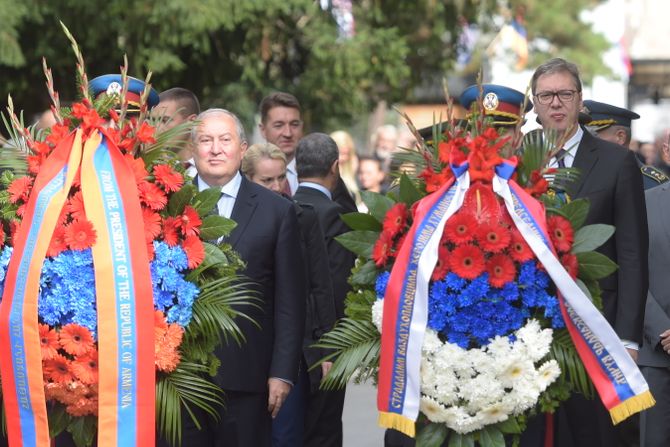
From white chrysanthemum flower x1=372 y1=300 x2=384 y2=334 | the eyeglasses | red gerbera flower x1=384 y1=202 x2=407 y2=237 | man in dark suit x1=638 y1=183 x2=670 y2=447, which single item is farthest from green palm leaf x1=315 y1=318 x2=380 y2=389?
man in dark suit x1=638 y1=183 x2=670 y2=447

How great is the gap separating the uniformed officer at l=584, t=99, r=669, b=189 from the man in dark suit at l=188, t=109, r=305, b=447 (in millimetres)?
3098

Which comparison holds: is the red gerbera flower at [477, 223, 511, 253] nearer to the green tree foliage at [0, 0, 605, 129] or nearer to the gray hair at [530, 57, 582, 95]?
the gray hair at [530, 57, 582, 95]

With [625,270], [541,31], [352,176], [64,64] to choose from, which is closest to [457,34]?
[64,64]

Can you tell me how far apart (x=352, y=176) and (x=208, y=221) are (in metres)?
6.87

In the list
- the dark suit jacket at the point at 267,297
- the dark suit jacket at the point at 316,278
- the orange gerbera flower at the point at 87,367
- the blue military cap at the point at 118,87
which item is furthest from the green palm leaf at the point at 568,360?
the blue military cap at the point at 118,87

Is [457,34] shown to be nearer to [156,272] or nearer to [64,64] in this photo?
[64,64]

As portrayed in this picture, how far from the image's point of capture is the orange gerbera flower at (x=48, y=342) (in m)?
5.07

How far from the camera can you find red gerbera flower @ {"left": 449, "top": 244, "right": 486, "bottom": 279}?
5.09 m

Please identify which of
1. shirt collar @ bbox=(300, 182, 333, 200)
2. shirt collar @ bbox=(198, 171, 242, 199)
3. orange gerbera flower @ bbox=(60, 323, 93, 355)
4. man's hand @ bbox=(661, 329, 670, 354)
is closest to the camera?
orange gerbera flower @ bbox=(60, 323, 93, 355)

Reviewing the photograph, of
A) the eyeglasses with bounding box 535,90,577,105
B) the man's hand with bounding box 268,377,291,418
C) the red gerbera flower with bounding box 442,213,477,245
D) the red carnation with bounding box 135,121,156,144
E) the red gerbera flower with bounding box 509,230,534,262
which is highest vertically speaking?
the eyeglasses with bounding box 535,90,577,105

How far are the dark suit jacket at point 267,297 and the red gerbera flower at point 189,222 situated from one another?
0.57 meters

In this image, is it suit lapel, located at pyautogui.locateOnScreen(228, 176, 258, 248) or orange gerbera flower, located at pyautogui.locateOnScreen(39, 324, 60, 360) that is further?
suit lapel, located at pyautogui.locateOnScreen(228, 176, 258, 248)

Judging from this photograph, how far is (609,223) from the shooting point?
5.95 meters

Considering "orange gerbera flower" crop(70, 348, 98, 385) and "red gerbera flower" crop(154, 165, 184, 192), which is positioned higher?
"red gerbera flower" crop(154, 165, 184, 192)
